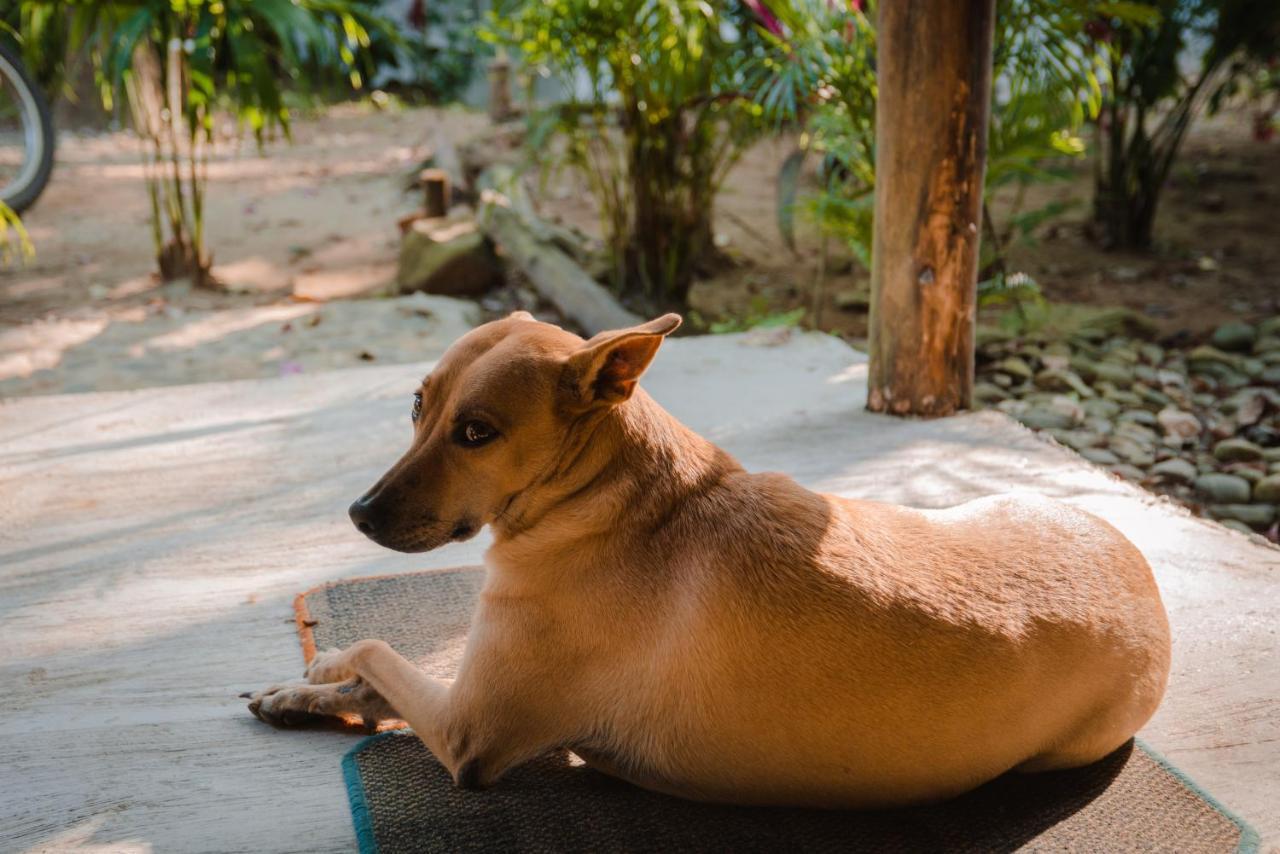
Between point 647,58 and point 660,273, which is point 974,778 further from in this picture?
point 660,273

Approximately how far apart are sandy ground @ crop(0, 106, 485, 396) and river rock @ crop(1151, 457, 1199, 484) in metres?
4.48

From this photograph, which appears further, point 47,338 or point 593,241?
point 593,241

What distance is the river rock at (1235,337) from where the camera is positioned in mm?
7281

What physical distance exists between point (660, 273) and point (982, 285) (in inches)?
104

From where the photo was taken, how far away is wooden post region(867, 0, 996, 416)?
4.23 meters

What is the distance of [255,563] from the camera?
3537 millimetres

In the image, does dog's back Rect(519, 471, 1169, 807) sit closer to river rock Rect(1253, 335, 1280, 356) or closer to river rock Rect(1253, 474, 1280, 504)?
river rock Rect(1253, 474, 1280, 504)

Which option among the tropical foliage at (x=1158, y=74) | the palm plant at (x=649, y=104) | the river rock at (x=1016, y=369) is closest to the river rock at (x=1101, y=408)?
the river rock at (x=1016, y=369)

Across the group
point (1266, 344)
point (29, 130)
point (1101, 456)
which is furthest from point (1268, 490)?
point (29, 130)

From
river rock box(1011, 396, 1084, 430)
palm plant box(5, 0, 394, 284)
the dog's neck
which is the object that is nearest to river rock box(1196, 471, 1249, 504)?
river rock box(1011, 396, 1084, 430)

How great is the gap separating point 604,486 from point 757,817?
751 mm

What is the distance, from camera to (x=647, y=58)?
700cm

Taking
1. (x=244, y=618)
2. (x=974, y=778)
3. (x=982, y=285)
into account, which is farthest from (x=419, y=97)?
(x=974, y=778)

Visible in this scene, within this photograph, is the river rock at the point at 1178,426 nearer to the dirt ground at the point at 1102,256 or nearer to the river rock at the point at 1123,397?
the river rock at the point at 1123,397
